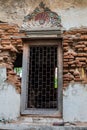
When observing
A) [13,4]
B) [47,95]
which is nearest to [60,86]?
[47,95]

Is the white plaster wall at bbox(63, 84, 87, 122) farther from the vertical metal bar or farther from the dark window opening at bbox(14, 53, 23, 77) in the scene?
the dark window opening at bbox(14, 53, 23, 77)

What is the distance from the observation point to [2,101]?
6844mm

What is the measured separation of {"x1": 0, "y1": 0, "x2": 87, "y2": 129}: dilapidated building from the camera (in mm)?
6719

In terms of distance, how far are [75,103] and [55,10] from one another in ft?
7.14

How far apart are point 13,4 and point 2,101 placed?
2.29 m

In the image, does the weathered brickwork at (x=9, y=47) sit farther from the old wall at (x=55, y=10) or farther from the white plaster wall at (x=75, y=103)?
the white plaster wall at (x=75, y=103)

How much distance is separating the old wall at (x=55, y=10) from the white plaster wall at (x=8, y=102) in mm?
1520

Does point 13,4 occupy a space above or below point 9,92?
above

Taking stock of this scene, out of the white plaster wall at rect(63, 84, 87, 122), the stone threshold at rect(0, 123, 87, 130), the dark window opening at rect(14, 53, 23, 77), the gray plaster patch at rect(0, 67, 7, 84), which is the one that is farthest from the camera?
the dark window opening at rect(14, 53, 23, 77)

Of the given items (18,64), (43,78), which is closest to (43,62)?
(43,78)

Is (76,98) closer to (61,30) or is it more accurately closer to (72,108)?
(72,108)

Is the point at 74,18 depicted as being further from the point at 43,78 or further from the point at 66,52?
the point at 43,78

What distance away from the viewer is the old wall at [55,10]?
706 centimetres

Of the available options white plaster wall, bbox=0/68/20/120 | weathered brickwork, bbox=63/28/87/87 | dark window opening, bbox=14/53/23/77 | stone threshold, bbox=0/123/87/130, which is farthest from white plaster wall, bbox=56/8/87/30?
stone threshold, bbox=0/123/87/130
